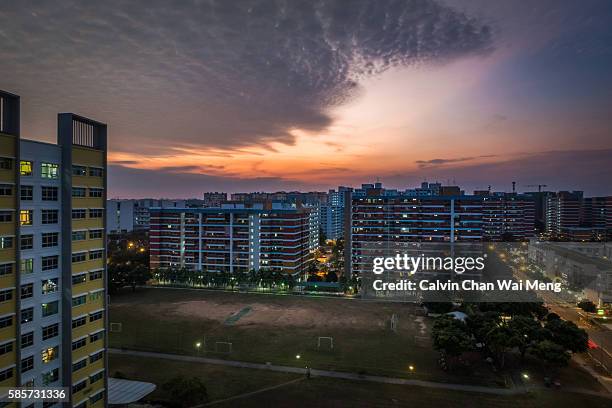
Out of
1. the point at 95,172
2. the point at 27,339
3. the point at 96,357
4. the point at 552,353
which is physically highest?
the point at 95,172

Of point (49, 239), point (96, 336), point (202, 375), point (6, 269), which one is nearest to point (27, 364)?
point (96, 336)

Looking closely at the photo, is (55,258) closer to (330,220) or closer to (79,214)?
(79,214)

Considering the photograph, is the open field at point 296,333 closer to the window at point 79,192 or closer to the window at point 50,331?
the window at point 50,331

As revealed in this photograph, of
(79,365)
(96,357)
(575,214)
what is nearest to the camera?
(79,365)

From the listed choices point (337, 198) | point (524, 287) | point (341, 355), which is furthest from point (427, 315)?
point (337, 198)

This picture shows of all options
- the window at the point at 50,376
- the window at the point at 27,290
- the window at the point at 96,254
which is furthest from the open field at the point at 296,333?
the window at the point at 27,290

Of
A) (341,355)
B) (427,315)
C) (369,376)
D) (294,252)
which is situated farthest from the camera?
(294,252)

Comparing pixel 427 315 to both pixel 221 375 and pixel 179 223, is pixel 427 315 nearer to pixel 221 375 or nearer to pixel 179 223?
pixel 221 375
